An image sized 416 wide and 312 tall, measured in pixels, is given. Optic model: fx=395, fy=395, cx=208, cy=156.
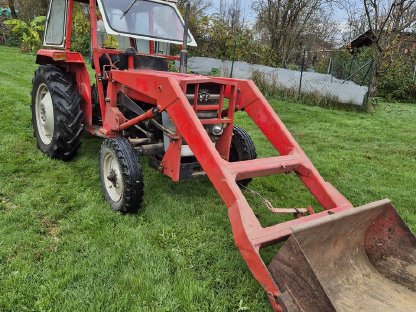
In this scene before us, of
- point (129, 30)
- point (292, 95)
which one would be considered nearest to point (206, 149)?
point (129, 30)

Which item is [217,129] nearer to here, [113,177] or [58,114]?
[113,177]

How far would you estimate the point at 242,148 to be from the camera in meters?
4.20

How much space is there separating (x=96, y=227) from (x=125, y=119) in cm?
112

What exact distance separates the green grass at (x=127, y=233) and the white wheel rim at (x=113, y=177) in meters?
0.15

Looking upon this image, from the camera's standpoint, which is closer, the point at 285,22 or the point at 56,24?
the point at 56,24

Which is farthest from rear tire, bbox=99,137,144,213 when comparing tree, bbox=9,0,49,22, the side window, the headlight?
tree, bbox=9,0,49,22

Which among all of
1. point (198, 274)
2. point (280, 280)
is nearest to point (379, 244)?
point (280, 280)

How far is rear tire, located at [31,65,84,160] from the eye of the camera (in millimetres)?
4184

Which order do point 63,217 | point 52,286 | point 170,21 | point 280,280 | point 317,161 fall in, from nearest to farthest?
point 280,280 → point 52,286 → point 63,217 → point 170,21 → point 317,161

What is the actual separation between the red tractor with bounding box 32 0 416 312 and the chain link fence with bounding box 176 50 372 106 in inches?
298

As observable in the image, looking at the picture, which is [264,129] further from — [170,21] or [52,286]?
[52,286]

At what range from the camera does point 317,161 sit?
564cm

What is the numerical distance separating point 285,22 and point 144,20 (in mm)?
14033

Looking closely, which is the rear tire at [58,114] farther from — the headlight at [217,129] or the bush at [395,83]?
the bush at [395,83]
